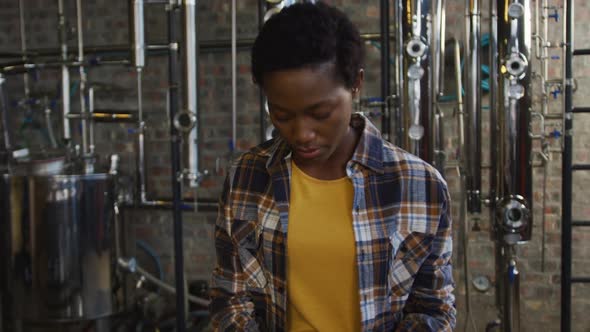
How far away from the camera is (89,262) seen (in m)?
3.03

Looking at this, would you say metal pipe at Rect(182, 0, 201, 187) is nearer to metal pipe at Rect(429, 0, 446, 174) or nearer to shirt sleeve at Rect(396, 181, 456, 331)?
metal pipe at Rect(429, 0, 446, 174)

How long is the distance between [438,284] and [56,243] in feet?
7.15

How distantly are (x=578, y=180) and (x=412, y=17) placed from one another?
54.5 inches

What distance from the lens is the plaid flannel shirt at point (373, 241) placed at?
1.28 metres

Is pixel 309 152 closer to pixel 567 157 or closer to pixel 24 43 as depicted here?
pixel 567 157

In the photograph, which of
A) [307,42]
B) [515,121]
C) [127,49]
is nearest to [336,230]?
[307,42]

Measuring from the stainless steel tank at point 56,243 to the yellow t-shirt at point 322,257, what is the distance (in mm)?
1926

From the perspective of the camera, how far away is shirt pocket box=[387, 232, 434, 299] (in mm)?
1286

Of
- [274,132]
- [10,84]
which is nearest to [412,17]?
[274,132]

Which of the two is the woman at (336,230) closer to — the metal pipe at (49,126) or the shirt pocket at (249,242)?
the shirt pocket at (249,242)

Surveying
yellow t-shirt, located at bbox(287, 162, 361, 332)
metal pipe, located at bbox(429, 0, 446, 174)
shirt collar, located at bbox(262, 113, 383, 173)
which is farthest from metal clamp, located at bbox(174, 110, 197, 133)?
yellow t-shirt, located at bbox(287, 162, 361, 332)

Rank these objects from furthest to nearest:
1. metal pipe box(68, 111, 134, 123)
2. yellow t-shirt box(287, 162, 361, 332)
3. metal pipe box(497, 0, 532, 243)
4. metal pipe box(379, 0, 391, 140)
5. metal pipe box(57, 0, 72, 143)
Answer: metal pipe box(57, 0, 72, 143) → metal pipe box(68, 111, 134, 123) → metal pipe box(379, 0, 391, 140) → metal pipe box(497, 0, 532, 243) → yellow t-shirt box(287, 162, 361, 332)

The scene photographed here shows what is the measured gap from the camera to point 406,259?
129 cm

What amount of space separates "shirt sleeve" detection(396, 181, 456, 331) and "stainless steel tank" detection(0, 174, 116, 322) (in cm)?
207
